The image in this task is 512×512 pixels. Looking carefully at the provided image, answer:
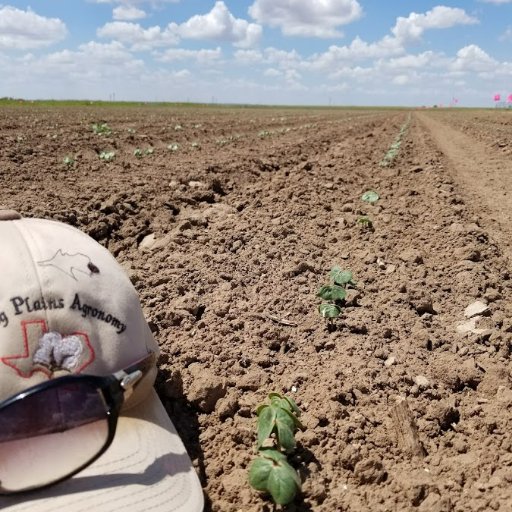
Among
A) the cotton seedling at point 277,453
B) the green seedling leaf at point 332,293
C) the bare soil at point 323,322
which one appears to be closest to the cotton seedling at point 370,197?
the bare soil at point 323,322

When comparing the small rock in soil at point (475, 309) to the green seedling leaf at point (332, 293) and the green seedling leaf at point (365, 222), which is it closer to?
the green seedling leaf at point (332, 293)

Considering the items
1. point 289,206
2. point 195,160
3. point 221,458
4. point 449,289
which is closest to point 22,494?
A: point 221,458

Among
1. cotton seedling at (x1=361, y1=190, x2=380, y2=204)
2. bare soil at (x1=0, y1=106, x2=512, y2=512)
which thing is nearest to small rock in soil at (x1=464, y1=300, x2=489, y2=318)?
bare soil at (x1=0, y1=106, x2=512, y2=512)

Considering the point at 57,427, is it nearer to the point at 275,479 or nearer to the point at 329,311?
the point at 275,479

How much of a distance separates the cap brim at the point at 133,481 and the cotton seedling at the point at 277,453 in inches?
8.6

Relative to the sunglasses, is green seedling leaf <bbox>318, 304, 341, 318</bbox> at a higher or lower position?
lower

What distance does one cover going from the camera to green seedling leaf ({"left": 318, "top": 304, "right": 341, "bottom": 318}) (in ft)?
9.21

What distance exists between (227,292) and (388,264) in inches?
45.3

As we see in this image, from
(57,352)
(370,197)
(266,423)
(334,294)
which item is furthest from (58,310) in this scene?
(370,197)

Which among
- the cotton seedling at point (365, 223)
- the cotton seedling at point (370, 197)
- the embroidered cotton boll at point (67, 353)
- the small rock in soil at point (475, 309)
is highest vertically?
the embroidered cotton boll at point (67, 353)

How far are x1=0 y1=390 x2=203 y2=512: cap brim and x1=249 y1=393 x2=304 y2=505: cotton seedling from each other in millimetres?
219

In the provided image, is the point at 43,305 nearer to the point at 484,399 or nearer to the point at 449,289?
the point at 484,399

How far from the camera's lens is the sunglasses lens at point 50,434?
4.57 ft

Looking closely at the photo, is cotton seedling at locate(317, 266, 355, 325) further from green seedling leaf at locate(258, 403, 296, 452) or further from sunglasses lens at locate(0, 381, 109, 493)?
sunglasses lens at locate(0, 381, 109, 493)
